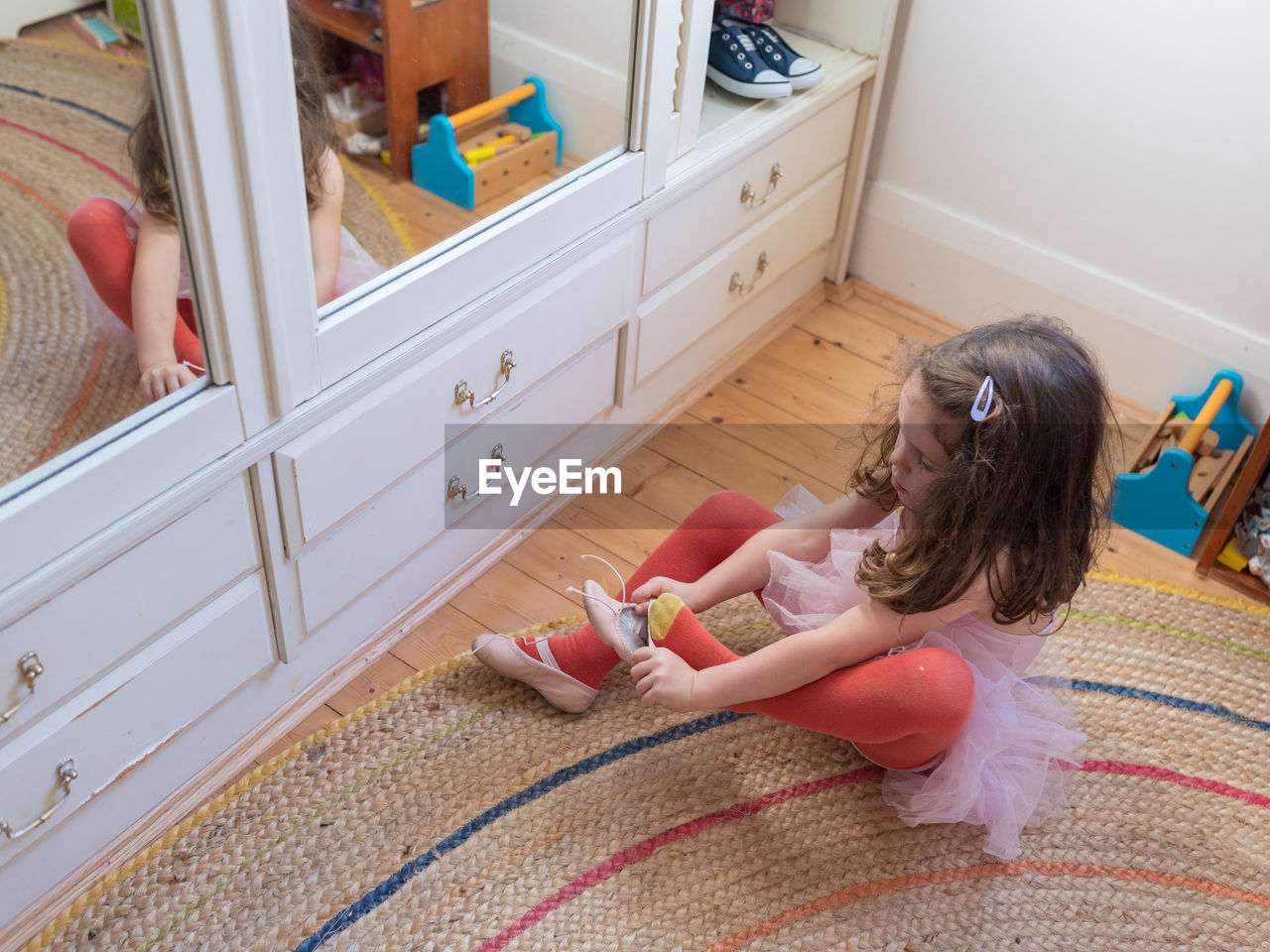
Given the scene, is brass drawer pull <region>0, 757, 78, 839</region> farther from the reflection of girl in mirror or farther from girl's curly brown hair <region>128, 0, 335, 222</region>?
girl's curly brown hair <region>128, 0, 335, 222</region>

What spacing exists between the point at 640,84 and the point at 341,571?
0.64m

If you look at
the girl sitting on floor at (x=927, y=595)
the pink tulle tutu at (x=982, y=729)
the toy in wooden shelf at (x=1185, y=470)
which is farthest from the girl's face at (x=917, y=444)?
the toy in wooden shelf at (x=1185, y=470)

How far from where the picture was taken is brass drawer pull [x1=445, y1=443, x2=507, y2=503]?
1.40 meters

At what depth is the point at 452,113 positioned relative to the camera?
1295 mm

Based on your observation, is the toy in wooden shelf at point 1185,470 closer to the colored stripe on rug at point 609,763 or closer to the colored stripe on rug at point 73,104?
the colored stripe on rug at point 609,763

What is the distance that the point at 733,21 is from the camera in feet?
5.52

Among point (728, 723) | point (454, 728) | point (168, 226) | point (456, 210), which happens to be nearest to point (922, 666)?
point (728, 723)

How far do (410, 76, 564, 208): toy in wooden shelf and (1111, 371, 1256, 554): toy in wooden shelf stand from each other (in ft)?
2.95

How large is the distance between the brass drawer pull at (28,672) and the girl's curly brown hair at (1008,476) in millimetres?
736

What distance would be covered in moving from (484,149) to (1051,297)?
103cm

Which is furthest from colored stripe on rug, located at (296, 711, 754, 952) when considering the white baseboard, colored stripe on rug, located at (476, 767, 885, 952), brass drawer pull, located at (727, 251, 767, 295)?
the white baseboard

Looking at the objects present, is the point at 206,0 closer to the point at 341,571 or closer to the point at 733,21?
the point at 341,571

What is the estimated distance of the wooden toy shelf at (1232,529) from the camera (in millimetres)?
1561

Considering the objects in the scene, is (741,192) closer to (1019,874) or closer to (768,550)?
(768,550)
